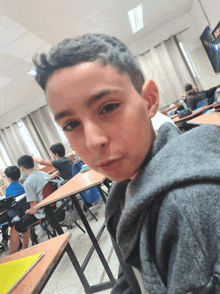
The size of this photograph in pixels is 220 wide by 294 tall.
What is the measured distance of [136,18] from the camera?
15.8 feet

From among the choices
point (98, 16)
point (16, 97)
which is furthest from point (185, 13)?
point (16, 97)

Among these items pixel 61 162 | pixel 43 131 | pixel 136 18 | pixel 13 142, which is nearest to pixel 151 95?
pixel 61 162

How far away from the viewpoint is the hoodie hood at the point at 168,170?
0.88ft

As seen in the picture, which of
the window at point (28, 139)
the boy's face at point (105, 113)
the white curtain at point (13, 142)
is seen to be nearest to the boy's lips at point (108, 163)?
the boy's face at point (105, 113)

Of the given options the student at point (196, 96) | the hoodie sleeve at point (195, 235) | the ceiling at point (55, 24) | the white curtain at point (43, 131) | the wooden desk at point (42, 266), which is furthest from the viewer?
the white curtain at point (43, 131)

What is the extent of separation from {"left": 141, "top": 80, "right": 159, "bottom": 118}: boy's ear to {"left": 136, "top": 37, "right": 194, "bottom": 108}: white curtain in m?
6.54

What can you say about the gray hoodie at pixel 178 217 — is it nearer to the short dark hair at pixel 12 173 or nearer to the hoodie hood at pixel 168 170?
the hoodie hood at pixel 168 170

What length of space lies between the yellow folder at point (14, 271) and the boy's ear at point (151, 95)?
0.70m

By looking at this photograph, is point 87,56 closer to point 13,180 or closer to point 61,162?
point 61,162

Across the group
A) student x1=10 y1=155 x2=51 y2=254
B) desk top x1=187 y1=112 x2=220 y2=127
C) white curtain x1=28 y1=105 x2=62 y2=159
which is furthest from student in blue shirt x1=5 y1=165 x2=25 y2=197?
white curtain x1=28 y1=105 x2=62 y2=159

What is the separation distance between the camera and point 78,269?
1352 millimetres

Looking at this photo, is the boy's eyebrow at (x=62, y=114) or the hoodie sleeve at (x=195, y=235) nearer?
the hoodie sleeve at (x=195, y=235)

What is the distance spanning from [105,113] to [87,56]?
0.11 metres

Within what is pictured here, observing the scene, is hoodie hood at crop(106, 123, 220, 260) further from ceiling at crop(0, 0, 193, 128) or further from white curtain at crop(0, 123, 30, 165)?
white curtain at crop(0, 123, 30, 165)
